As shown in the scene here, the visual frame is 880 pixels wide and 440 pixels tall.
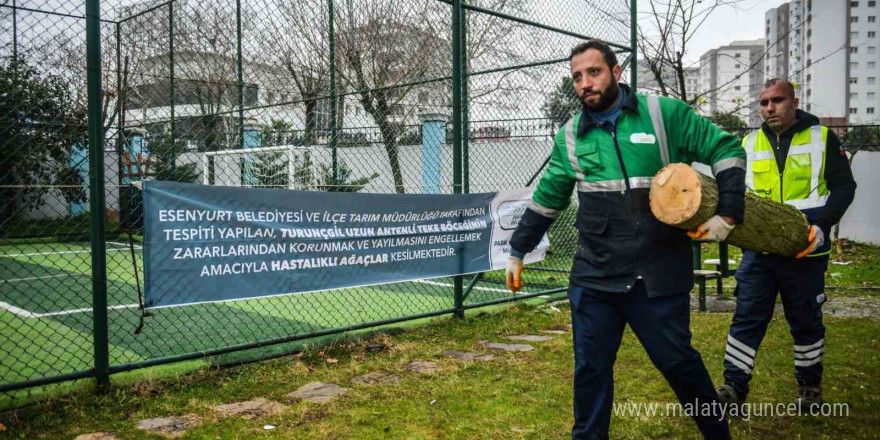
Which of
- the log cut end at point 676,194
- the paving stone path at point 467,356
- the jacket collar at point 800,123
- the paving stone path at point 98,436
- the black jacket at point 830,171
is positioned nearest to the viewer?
the log cut end at point 676,194

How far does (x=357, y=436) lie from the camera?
3.46 meters

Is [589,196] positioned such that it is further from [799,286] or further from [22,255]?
[22,255]

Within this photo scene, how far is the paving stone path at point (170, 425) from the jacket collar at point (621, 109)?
2601 millimetres

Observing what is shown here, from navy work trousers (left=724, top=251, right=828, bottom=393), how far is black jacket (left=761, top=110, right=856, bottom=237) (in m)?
0.25

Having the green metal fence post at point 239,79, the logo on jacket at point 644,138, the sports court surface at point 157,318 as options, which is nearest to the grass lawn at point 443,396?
the sports court surface at point 157,318

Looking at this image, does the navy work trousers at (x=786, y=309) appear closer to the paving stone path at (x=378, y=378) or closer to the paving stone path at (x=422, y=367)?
the paving stone path at (x=422, y=367)

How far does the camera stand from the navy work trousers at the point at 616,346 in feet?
8.84

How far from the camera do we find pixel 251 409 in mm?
3887

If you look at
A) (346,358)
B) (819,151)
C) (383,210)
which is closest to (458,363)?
(346,358)

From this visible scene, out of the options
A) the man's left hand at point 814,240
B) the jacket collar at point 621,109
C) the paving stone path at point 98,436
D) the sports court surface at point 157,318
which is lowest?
the paving stone path at point 98,436

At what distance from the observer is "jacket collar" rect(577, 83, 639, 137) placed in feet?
9.26

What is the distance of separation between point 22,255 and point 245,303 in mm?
7417

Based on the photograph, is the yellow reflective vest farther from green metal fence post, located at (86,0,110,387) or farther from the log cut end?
green metal fence post, located at (86,0,110,387)

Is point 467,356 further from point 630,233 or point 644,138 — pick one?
point 644,138
